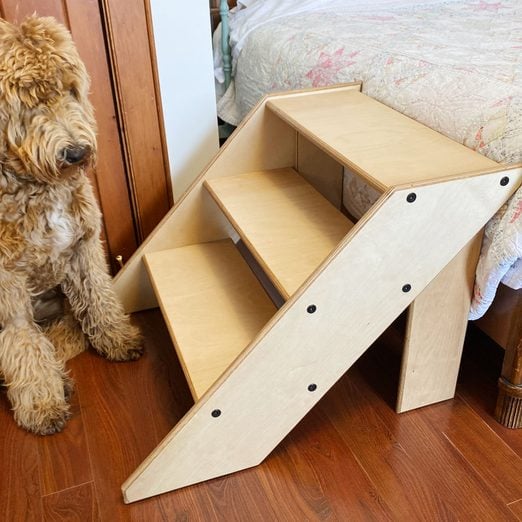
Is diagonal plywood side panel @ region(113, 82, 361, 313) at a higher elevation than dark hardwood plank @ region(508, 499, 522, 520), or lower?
higher

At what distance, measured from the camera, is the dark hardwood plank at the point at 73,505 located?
138 centimetres

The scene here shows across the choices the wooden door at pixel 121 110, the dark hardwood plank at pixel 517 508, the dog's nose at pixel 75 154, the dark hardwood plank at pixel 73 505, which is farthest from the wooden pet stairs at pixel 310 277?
the dog's nose at pixel 75 154

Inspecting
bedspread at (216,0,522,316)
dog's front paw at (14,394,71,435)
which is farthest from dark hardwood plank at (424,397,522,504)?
dog's front paw at (14,394,71,435)

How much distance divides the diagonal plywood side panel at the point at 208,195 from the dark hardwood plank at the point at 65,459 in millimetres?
542

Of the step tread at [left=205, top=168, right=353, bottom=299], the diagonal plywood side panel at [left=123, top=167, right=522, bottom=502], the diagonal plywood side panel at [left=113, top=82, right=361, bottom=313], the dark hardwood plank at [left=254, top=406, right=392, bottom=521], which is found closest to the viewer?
the diagonal plywood side panel at [left=123, top=167, right=522, bottom=502]

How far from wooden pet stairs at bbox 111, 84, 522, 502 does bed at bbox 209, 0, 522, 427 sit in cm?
6

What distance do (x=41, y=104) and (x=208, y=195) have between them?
28.4 inches

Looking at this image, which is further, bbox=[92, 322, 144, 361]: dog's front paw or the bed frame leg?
bbox=[92, 322, 144, 361]: dog's front paw

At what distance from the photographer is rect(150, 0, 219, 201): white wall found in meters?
1.92

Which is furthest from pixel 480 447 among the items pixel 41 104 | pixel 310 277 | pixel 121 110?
pixel 121 110

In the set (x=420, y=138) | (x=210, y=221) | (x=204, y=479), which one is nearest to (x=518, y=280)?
(x=420, y=138)

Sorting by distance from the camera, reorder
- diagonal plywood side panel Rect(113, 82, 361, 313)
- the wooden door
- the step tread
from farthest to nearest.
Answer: diagonal plywood side panel Rect(113, 82, 361, 313), the wooden door, the step tread

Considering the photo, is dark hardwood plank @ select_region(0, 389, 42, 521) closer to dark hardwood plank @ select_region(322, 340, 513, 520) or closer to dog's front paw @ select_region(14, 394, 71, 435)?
dog's front paw @ select_region(14, 394, 71, 435)

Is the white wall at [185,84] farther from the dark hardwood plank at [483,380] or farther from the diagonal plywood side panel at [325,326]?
the dark hardwood plank at [483,380]
